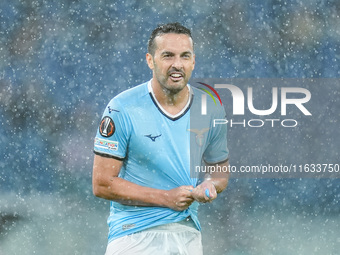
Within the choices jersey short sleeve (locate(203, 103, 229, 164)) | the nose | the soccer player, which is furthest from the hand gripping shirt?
the nose

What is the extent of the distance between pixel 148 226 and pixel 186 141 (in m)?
0.72

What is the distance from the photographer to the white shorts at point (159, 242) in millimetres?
4906

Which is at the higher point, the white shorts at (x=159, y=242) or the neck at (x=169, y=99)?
the neck at (x=169, y=99)

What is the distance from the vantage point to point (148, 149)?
5.02 metres

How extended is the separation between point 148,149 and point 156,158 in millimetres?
93

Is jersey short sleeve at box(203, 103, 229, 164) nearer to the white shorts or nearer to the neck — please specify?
the neck

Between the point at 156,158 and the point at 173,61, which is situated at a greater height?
the point at 173,61

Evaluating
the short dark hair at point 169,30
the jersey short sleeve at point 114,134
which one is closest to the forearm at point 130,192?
the jersey short sleeve at point 114,134

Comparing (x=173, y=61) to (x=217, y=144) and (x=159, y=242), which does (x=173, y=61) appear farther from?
(x=159, y=242)

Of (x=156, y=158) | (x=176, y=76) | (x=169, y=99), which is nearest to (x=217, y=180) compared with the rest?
(x=156, y=158)

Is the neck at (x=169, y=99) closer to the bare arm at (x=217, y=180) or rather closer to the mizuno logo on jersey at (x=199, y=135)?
the mizuno logo on jersey at (x=199, y=135)

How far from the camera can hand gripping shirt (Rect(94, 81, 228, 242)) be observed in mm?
4980

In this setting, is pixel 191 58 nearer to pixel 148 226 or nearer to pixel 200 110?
pixel 200 110

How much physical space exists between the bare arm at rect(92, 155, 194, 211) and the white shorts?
19 cm
